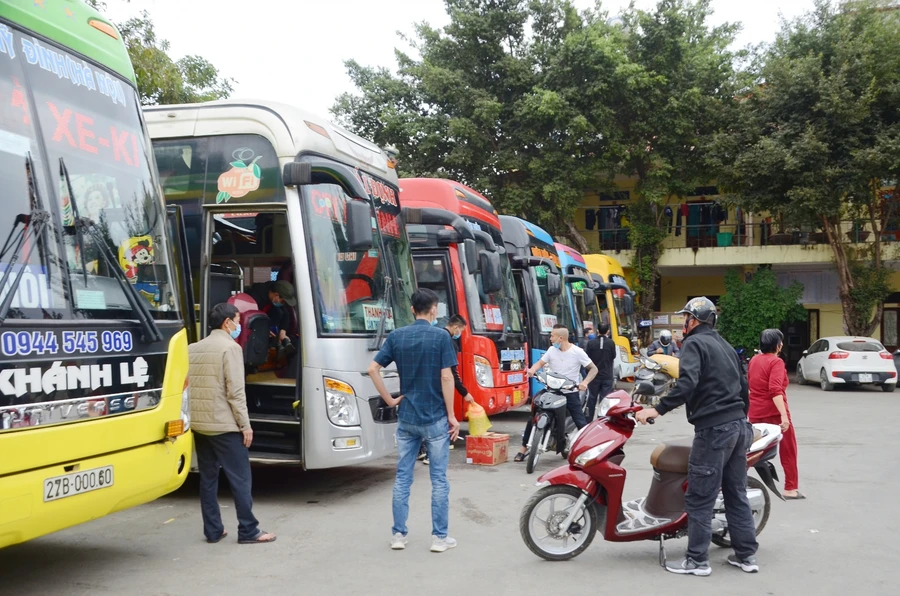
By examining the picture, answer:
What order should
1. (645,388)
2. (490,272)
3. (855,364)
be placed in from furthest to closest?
(855,364), (490,272), (645,388)

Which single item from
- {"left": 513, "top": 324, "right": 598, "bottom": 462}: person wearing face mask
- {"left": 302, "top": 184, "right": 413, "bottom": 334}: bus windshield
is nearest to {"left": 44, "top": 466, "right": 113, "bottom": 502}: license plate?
{"left": 302, "top": 184, "right": 413, "bottom": 334}: bus windshield

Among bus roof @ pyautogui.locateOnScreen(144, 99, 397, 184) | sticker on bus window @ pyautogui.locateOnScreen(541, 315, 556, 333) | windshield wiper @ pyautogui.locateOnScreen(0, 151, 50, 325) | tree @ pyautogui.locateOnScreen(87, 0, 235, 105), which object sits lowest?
sticker on bus window @ pyautogui.locateOnScreen(541, 315, 556, 333)

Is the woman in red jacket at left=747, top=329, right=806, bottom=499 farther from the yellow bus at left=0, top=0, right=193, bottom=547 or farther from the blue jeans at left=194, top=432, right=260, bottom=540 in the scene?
the yellow bus at left=0, top=0, right=193, bottom=547

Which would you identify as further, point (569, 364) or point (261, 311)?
point (569, 364)

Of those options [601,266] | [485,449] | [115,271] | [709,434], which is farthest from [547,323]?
[115,271]

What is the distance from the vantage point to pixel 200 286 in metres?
7.65

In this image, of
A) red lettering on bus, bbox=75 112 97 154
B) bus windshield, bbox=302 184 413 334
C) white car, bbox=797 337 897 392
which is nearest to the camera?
red lettering on bus, bbox=75 112 97 154

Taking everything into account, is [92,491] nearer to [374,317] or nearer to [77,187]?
[77,187]

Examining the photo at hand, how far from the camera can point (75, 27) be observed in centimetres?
516

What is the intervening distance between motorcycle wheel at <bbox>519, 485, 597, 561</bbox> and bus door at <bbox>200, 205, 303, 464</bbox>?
2457 millimetres

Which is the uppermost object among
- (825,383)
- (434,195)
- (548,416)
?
(434,195)

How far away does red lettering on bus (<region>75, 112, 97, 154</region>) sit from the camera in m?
4.97

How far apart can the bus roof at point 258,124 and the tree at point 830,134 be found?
19968 mm

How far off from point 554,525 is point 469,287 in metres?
6.21
